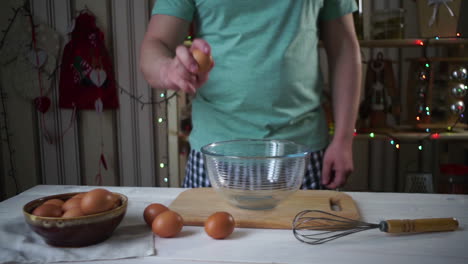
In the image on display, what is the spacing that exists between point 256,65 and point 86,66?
1742mm

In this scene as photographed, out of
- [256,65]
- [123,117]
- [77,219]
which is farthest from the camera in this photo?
[123,117]

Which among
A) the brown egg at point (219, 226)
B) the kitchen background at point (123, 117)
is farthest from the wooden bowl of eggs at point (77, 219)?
the kitchen background at point (123, 117)

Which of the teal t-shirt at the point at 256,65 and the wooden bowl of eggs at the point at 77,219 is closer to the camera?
the wooden bowl of eggs at the point at 77,219

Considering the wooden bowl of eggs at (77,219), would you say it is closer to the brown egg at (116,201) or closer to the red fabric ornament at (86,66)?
the brown egg at (116,201)

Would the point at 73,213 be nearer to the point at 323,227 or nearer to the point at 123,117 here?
the point at 323,227

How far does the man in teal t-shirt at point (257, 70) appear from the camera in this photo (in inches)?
41.0

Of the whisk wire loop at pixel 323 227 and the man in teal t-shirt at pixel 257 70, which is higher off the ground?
the man in teal t-shirt at pixel 257 70

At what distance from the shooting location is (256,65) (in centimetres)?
105

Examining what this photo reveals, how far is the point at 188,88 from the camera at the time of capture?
67 centimetres

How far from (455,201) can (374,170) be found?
68.7 inches

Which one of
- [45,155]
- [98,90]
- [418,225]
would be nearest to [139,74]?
[98,90]

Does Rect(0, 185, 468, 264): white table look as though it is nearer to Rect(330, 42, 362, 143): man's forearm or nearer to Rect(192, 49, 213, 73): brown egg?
Rect(192, 49, 213, 73): brown egg

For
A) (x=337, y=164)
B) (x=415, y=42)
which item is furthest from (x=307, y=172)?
(x=415, y=42)

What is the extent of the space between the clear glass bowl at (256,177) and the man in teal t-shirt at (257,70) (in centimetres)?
34
